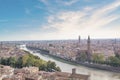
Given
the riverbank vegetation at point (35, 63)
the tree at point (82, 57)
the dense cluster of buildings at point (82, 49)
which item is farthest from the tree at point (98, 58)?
the riverbank vegetation at point (35, 63)

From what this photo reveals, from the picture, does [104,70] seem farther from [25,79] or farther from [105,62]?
[25,79]

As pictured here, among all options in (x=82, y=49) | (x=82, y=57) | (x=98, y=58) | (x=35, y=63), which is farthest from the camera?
(x=82, y=49)

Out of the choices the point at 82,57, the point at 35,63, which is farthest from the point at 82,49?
the point at 35,63

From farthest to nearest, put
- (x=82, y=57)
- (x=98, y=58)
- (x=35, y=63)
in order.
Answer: (x=82, y=57)
(x=98, y=58)
(x=35, y=63)

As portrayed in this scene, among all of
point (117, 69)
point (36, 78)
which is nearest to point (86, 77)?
point (36, 78)

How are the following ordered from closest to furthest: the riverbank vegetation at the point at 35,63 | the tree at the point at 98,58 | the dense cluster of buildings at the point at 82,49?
the riverbank vegetation at the point at 35,63
the tree at the point at 98,58
the dense cluster of buildings at the point at 82,49

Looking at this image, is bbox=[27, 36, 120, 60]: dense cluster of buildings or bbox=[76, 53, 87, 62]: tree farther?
bbox=[27, 36, 120, 60]: dense cluster of buildings

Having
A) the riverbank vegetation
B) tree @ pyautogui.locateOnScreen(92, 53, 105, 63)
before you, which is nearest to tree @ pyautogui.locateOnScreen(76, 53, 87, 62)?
tree @ pyautogui.locateOnScreen(92, 53, 105, 63)

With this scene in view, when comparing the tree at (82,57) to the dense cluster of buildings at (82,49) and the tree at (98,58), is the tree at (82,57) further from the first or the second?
the tree at (98,58)

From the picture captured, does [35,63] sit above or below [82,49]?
below

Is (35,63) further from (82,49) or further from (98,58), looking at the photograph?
(82,49)

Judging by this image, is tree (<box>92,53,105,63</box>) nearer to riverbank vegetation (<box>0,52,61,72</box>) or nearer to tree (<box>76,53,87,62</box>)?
tree (<box>76,53,87,62</box>)
